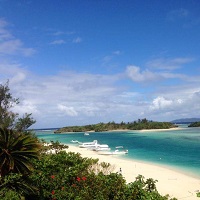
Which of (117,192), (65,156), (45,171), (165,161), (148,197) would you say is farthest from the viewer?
(165,161)

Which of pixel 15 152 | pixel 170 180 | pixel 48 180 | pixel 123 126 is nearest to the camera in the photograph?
pixel 15 152

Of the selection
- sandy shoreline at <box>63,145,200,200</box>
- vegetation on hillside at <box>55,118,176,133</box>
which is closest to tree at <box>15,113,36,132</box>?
sandy shoreline at <box>63,145,200,200</box>

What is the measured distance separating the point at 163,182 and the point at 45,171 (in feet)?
59.0

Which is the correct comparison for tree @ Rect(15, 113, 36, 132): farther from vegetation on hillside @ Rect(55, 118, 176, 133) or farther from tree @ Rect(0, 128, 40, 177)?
vegetation on hillside @ Rect(55, 118, 176, 133)

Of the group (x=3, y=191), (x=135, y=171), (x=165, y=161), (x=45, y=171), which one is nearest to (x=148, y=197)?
(x=3, y=191)

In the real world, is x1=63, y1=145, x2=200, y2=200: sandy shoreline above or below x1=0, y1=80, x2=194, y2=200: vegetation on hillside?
below

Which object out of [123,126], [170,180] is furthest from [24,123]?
[123,126]

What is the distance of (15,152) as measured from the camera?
10812 mm

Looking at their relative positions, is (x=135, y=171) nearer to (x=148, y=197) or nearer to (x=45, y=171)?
(x=45, y=171)

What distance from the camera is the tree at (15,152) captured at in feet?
34.7

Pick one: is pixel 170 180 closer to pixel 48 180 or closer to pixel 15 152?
pixel 48 180

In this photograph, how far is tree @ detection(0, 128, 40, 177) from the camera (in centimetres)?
1057

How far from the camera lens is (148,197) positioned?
8.44 meters

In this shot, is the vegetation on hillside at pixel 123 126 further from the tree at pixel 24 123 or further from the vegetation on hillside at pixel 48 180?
the vegetation on hillside at pixel 48 180
